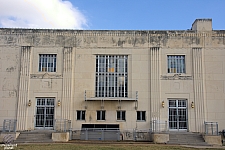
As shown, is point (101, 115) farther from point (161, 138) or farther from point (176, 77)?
point (176, 77)

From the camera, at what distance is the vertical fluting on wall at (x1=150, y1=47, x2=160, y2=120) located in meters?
23.9

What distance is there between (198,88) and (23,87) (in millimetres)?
15553

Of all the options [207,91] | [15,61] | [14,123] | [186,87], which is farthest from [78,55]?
[207,91]

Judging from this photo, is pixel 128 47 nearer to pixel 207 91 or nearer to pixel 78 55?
pixel 78 55

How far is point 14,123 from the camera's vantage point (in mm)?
23438

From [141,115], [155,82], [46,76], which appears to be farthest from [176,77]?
[46,76]

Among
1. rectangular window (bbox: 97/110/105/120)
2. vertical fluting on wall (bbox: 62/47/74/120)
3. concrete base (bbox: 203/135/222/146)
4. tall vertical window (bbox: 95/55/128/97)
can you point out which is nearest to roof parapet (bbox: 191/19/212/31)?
tall vertical window (bbox: 95/55/128/97)

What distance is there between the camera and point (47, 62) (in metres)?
25.0

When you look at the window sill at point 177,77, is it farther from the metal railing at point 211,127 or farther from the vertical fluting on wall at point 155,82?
the metal railing at point 211,127

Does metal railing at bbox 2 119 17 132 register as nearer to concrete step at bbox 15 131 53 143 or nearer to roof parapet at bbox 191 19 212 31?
concrete step at bbox 15 131 53 143

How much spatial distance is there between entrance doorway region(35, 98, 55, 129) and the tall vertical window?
167 inches

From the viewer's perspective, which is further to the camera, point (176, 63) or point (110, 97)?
point (176, 63)

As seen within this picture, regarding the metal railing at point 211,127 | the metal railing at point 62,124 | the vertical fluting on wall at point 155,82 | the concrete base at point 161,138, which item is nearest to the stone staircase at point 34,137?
the metal railing at point 62,124

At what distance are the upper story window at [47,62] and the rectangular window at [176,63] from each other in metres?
10.5
